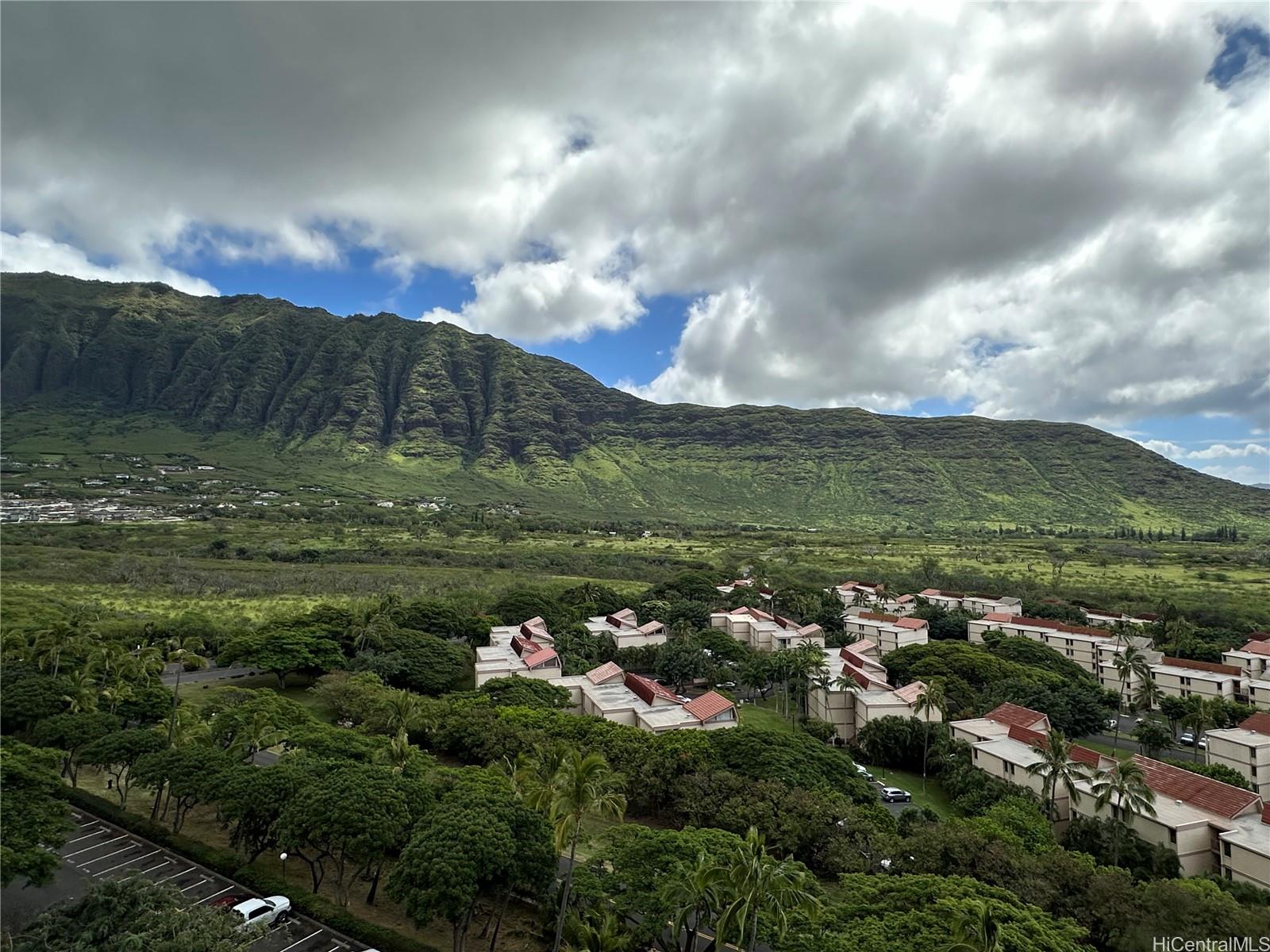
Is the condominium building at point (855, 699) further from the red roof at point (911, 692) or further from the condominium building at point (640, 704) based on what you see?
the condominium building at point (640, 704)

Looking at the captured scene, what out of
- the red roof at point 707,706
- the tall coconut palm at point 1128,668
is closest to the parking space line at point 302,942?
the red roof at point 707,706

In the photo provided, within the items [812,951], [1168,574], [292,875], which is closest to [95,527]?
[292,875]

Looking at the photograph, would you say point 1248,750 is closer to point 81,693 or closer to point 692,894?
point 692,894

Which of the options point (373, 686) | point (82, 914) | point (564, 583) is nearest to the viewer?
point (82, 914)

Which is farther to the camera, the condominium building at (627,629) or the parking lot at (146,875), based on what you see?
the condominium building at (627,629)

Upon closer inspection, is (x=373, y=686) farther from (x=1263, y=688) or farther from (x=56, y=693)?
(x=1263, y=688)

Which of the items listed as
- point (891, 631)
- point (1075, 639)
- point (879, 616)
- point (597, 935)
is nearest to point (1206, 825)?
point (597, 935)
